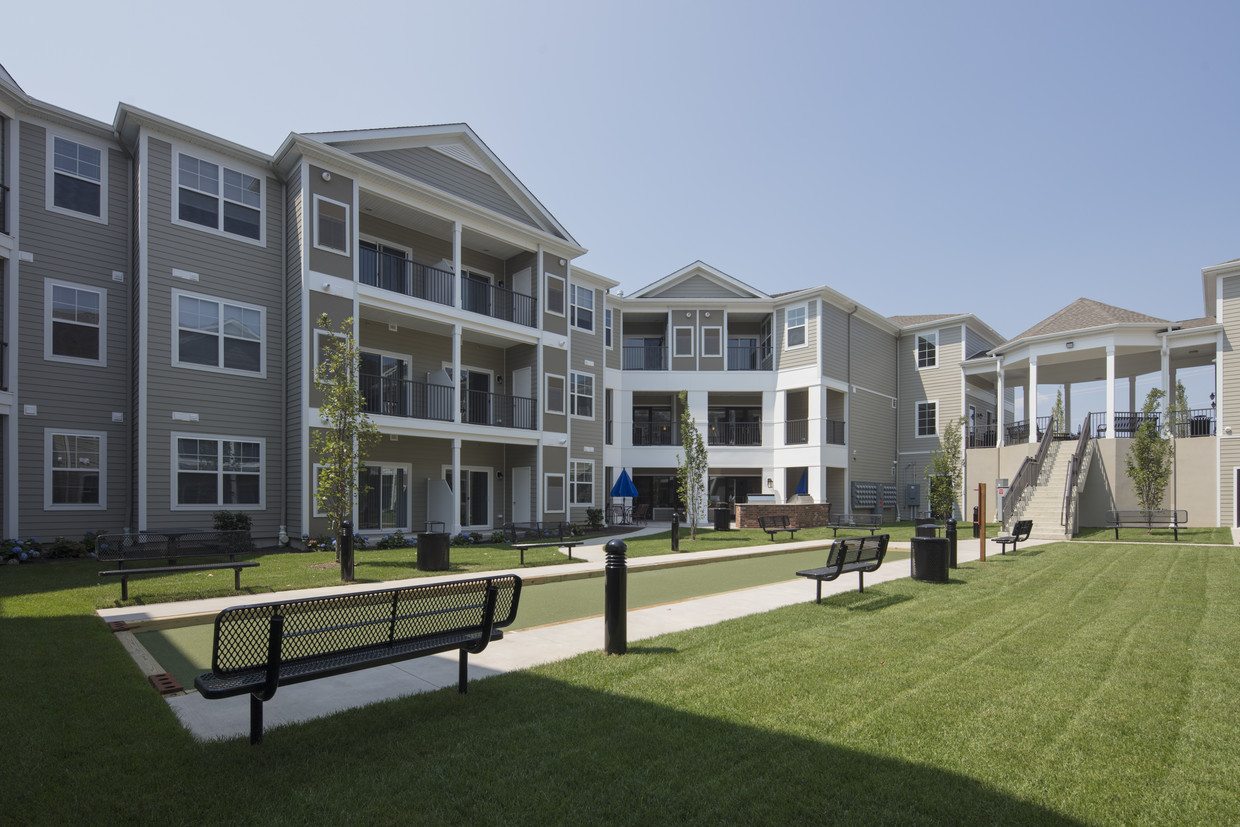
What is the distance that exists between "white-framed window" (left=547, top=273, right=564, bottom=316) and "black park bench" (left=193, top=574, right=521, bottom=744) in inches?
748

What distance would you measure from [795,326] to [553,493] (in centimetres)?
1467

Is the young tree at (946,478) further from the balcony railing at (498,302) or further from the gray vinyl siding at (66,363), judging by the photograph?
the gray vinyl siding at (66,363)

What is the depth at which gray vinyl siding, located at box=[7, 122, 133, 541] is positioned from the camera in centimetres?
1507

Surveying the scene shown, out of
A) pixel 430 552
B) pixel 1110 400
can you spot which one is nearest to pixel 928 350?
pixel 1110 400

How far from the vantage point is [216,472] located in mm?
16953

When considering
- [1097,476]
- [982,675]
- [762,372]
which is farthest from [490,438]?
[1097,476]

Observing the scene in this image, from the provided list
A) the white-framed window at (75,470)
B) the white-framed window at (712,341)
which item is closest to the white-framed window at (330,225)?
the white-framed window at (75,470)

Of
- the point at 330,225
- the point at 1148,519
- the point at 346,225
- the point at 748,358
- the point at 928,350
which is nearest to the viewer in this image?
the point at 330,225

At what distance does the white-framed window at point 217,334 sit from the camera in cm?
1662

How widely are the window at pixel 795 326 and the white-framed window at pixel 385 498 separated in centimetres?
1850

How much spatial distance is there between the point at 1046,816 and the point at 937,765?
66 cm

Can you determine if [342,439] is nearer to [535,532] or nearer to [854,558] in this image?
[535,532]

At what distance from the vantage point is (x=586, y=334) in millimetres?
27875

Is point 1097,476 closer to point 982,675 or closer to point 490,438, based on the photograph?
point 490,438
